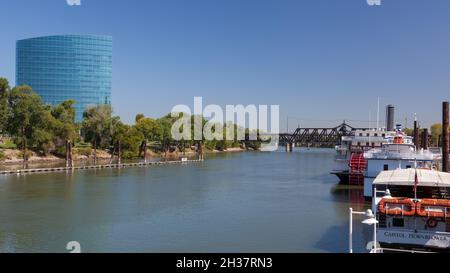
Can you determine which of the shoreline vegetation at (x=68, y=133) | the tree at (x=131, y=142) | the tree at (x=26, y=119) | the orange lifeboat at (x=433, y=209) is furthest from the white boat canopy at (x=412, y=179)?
the tree at (x=131, y=142)

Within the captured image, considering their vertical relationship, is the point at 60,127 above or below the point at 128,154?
above

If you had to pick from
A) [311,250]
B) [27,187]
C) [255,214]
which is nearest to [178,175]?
[27,187]

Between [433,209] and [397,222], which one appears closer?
[433,209]

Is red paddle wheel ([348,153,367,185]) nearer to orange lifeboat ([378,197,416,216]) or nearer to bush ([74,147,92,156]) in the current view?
orange lifeboat ([378,197,416,216])

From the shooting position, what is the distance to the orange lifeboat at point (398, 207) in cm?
2058

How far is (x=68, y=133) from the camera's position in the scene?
89875mm

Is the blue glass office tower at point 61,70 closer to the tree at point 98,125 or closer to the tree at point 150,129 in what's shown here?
the tree at point 150,129

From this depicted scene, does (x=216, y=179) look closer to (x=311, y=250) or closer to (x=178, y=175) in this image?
(x=178, y=175)

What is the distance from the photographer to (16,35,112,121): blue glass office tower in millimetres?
166500

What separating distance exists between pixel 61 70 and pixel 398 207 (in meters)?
166

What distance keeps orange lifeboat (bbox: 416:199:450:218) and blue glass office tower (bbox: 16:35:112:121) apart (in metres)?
157

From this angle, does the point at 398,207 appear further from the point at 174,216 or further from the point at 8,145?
the point at 8,145

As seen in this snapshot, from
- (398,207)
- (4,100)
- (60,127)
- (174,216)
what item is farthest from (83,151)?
(398,207)

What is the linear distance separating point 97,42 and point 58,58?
16507 millimetres
